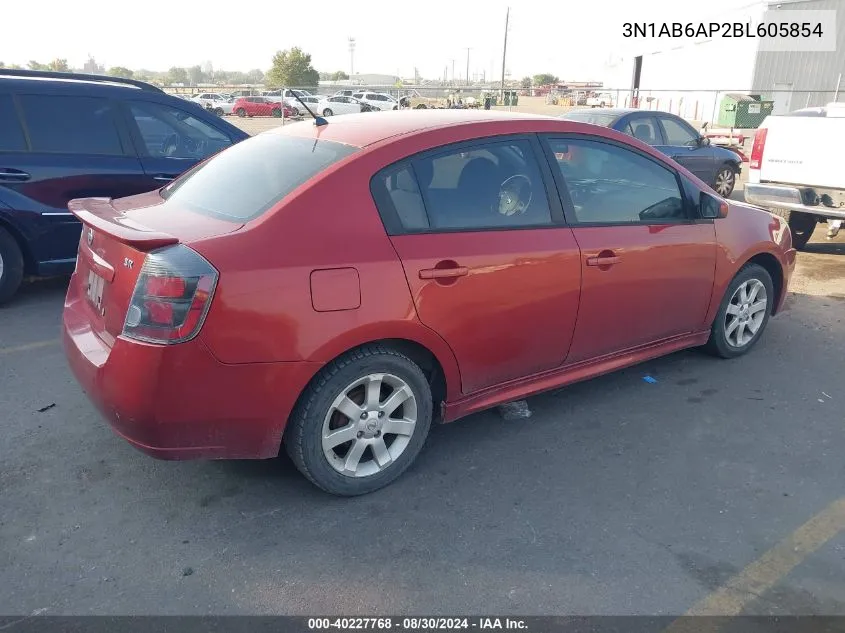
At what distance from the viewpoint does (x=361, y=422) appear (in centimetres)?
315

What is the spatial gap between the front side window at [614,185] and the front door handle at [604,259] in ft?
0.63

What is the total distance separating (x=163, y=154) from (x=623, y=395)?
458 centimetres

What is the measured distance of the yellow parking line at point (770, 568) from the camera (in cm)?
254

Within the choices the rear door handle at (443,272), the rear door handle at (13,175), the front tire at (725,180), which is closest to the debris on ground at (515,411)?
the rear door handle at (443,272)

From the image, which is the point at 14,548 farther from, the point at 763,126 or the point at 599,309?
the point at 763,126

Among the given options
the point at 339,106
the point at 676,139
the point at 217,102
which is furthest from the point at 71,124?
the point at 217,102

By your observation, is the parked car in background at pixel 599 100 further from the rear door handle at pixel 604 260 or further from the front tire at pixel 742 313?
the rear door handle at pixel 604 260

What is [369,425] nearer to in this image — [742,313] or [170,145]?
[742,313]

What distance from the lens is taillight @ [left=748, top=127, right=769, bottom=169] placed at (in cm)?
794

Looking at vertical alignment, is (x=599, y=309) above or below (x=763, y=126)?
below

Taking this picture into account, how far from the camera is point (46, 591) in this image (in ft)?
8.43

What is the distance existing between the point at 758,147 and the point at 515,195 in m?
5.82

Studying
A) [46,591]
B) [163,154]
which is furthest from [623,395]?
[163,154]

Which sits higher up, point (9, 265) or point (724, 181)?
point (724, 181)
